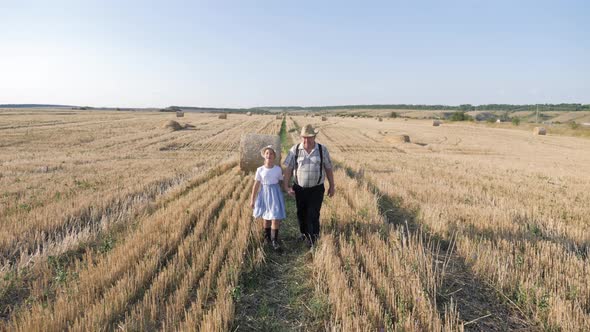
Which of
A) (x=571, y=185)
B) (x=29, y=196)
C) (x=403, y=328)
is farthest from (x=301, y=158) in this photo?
(x=571, y=185)

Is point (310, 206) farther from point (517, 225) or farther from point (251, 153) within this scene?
point (251, 153)

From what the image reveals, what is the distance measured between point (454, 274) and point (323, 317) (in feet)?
6.94

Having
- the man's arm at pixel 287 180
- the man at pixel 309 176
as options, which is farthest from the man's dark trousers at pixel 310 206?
the man's arm at pixel 287 180

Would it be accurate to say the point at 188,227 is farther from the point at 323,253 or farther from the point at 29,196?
the point at 29,196

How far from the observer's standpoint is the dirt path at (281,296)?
3.56 meters

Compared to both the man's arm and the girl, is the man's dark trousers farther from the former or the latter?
the girl

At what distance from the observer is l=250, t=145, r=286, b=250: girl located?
5.47 metres

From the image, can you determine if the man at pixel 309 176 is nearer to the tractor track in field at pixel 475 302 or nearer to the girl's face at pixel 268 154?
the girl's face at pixel 268 154

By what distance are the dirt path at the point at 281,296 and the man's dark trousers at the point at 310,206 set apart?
0.32 metres

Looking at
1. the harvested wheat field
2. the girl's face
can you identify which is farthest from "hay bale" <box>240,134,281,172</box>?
the girl's face

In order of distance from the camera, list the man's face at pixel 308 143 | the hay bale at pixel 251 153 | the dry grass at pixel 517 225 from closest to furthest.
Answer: the dry grass at pixel 517 225
the man's face at pixel 308 143
the hay bale at pixel 251 153

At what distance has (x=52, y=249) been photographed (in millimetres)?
5230

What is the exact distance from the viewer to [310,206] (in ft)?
18.4

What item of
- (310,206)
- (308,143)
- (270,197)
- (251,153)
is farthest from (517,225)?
(251,153)
